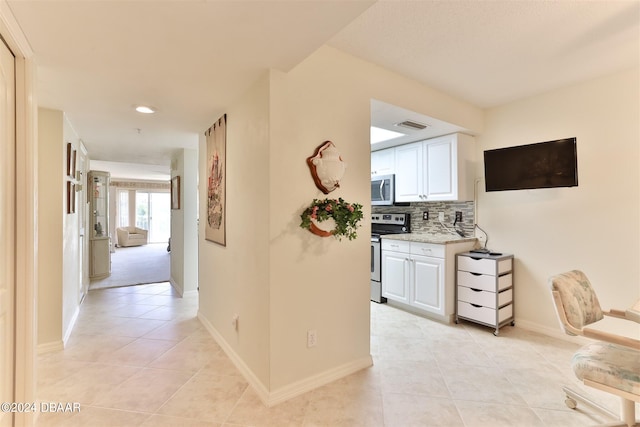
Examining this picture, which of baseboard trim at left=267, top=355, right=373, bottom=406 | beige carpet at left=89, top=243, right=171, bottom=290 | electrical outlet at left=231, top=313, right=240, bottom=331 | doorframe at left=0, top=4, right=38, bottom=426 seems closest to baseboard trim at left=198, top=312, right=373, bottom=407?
baseboard trim at left=267, top=355, right=373, bottom=406

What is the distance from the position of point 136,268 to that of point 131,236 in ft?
13.7

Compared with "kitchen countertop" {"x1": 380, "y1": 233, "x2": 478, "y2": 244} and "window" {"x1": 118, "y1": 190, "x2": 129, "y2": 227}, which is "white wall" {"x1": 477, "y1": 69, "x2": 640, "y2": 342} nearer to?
"kitchen countertop" {"x1": 380, "y1": 233, "x2": 478, "y2": 244}

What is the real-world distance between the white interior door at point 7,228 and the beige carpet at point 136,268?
366cm

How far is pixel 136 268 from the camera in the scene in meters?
6.23

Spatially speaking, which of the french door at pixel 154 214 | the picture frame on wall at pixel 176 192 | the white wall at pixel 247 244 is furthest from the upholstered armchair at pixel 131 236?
the white wall at pixel 247 244

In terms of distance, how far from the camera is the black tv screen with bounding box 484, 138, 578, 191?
2662 millimetres

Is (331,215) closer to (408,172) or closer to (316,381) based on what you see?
(316,381)

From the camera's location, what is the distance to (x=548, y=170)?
278 centimetres

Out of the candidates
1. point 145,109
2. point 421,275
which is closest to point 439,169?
point 421,275

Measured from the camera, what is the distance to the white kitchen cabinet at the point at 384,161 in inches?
160

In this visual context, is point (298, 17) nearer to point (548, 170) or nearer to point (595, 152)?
point (548, 170)

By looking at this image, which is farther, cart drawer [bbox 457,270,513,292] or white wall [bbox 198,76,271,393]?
cart drawer [bbox 457,270,513,292]

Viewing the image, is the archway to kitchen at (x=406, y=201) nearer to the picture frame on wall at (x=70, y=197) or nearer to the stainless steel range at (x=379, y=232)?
the stainless steel range at (x=379, y=232)

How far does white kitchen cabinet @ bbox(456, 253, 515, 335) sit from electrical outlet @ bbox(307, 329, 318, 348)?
6.39 ft
